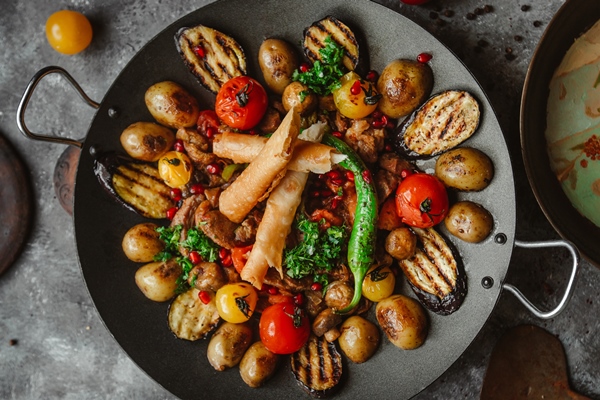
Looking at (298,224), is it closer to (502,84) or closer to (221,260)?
(221,260)

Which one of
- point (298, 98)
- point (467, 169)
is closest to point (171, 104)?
point (298, 98)

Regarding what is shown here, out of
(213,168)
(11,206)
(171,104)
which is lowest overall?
(11,206)

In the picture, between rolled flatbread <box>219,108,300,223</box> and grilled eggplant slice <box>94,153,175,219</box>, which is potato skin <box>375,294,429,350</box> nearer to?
rolled flatbread <box>219,108,300,223</box>

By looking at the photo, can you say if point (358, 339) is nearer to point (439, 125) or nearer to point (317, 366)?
point (317, 366)

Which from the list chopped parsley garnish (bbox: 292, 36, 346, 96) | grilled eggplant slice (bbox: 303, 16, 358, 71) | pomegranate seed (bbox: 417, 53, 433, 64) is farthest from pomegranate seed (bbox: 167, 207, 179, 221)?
pomegranate seed (bbox: 417, 53, 433, 64)

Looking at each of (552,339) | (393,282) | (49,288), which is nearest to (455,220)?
(393,282)

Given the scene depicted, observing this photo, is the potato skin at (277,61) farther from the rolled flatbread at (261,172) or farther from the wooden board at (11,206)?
the wooden board at (11,206)
